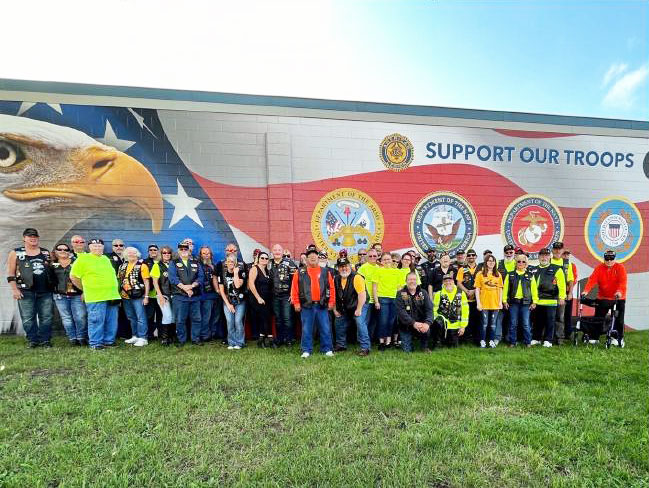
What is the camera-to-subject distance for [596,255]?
28.2 feet

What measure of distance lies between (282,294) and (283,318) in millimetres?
450

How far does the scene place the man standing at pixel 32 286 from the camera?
568 cm

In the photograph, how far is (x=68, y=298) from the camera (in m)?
6.00

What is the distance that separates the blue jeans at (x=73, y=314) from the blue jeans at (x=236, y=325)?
8.39ft

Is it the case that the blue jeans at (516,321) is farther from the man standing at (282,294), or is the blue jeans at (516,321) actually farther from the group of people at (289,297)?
the man standing at (282,294)

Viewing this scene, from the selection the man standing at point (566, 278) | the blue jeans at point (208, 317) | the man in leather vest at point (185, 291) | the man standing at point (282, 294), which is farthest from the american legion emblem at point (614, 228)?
the man in leather vest at point (185, 291)

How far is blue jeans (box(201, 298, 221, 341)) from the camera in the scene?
6246 millimetres

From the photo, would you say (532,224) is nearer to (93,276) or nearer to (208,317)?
(208,317)

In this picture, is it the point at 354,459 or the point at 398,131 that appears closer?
the point at 354,459

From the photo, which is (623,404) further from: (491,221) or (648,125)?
(648,125)

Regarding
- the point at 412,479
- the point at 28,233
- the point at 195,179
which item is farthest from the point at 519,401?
the point at 28,233

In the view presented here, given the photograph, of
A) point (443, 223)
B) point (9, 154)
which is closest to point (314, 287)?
point (443, 223)

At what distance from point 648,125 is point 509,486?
35.1ft

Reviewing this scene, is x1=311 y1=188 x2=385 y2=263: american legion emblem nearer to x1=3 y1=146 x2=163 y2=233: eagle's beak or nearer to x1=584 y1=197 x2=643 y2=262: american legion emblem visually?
x1=3 y1=146 x2=163 y2=233: eagle's beak
